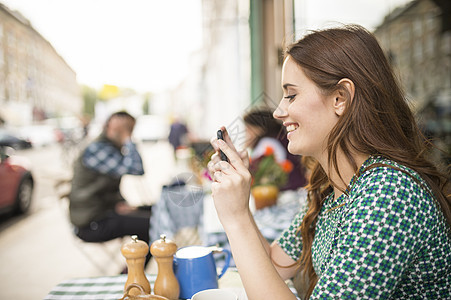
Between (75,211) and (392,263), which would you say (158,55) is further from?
(392,263)

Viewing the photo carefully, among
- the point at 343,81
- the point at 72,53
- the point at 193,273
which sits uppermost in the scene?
the point at 72,53

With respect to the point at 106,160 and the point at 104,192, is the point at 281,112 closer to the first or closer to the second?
the point at 106,160

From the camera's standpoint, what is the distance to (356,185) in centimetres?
93

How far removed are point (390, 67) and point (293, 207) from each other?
143cm

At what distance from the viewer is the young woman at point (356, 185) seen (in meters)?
0.78

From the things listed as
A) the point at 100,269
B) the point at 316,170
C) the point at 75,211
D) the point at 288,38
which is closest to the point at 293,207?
the point at 316,170

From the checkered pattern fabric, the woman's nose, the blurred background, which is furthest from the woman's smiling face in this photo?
the checkered pattern fabric

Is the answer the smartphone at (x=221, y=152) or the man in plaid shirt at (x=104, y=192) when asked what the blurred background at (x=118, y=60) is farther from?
the man in plaid shirt at (x=104, y=192)

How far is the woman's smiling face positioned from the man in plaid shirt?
2388 mm

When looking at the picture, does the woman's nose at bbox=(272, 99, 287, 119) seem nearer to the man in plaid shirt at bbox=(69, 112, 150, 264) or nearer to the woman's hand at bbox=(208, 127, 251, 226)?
the woman's hand at bbox=(208, 127, 251, 226)

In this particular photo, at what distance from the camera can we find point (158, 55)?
1055 cm

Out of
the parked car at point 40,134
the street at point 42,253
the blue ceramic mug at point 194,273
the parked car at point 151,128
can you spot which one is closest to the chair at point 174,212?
the street at point 42,253

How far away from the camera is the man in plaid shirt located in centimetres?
307

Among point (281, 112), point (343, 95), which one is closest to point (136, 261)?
point (281, 112)
